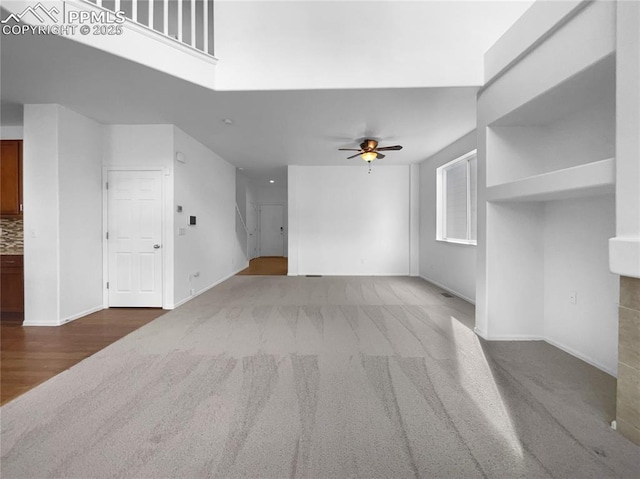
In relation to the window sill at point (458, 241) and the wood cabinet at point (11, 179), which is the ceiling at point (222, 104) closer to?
the wood cabinet at point (11, 179)

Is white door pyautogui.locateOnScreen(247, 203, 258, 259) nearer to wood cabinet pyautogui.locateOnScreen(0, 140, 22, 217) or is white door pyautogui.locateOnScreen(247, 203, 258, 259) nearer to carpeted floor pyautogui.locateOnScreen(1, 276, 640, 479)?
wood cabinet pyautogui.locateOnScreen(0, 140, 22, 217)

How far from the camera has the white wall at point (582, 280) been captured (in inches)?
88.8

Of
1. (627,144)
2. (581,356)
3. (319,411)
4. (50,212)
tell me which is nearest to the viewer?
(627,144)

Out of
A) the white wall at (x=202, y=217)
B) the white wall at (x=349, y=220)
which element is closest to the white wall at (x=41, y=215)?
Result: the white wall at (x=202, y=217)

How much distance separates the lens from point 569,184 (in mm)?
1960

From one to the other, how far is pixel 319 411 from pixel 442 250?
14.8 feet

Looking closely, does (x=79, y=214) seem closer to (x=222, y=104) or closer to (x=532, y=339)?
(x=222, y=104)

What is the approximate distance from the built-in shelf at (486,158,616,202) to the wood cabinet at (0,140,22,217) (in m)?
5.69

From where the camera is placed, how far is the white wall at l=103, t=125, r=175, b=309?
13.4ft

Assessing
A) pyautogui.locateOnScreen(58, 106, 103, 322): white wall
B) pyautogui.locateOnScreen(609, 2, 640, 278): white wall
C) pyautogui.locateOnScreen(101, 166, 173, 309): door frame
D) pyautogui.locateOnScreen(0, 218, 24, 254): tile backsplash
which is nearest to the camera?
pyautogui.locateOnScreen(609, 2, 640, 278): white wall

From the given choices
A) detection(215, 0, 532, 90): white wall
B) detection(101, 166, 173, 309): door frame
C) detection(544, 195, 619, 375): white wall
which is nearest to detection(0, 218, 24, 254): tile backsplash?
detection(101, 166, 173, 309): door frame

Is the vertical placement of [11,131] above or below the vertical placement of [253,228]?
above

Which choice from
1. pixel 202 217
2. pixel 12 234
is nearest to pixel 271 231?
pixel 202 217

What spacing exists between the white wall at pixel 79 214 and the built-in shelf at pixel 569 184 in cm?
498
